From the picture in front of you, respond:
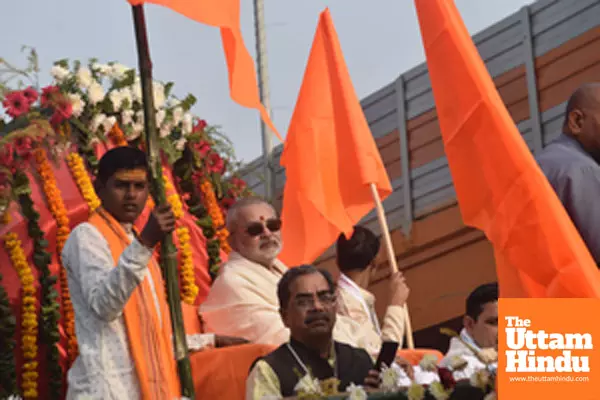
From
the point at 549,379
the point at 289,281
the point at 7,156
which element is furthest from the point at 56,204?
the point at 549,379

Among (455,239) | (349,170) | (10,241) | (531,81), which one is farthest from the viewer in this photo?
(455,239)

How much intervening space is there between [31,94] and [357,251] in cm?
189

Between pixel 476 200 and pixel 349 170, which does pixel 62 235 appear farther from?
pixel 476 200

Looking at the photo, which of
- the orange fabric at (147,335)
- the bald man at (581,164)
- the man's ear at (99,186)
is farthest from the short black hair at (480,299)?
the man's ear at (99,186)

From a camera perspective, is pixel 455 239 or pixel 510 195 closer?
pixel 510 195

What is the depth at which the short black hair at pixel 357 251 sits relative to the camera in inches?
247

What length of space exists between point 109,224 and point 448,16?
1.68 meters

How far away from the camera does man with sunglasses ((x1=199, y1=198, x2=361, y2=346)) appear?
573 centimetres

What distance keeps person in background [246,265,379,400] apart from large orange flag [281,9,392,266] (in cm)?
161

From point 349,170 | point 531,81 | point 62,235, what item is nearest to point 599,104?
point 349,170

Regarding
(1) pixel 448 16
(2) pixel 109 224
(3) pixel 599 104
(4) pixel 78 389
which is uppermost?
(1) pixel 448 16

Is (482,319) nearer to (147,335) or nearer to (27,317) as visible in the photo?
(147,335)

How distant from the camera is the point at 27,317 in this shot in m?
5.89

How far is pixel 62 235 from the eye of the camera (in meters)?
6.13
